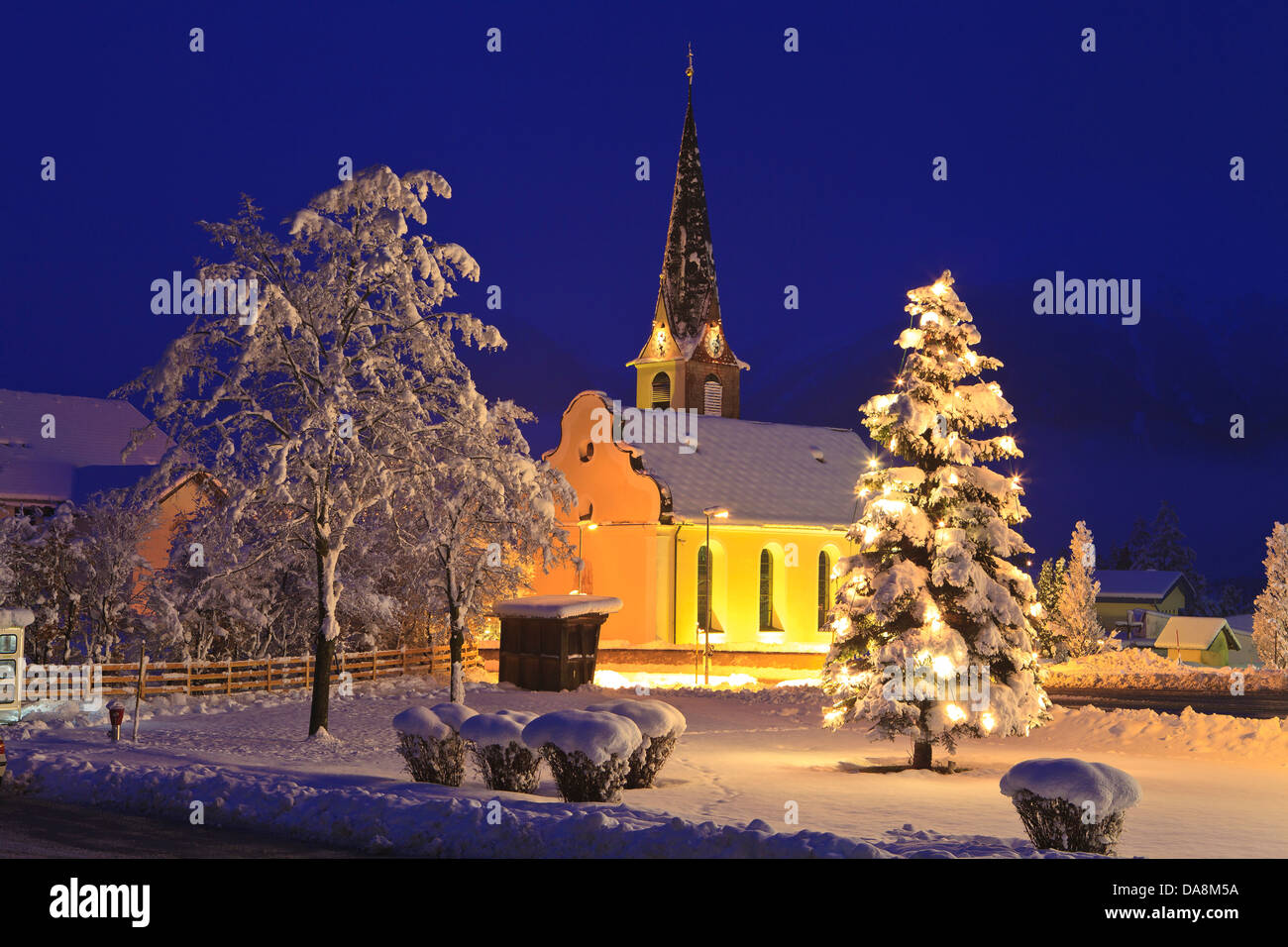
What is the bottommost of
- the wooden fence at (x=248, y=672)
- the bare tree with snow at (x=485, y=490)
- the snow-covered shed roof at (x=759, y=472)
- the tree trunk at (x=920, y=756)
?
the tree trunk at (x=920, y=756)

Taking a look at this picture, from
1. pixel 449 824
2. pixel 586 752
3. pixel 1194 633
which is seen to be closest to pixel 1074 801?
pixel 586 752

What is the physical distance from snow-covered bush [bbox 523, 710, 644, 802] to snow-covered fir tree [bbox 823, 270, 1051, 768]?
781cm

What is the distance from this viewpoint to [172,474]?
25.2 meters

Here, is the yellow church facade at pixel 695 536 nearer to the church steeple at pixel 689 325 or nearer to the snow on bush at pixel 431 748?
the church steeple at pixel 689 325

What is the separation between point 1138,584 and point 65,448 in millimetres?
100193

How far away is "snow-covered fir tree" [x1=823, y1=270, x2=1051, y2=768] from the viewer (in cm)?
2397

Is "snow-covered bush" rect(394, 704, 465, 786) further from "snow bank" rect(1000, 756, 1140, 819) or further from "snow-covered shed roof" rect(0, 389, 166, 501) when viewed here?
"snow-covered shed roof" rect(0, 389, 166, 501)

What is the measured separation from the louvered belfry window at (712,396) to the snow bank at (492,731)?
47.3 m

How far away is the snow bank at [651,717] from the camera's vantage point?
1995 cm

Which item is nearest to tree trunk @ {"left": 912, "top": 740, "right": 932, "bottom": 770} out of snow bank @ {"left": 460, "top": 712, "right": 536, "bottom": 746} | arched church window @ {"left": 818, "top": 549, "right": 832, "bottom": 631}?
snow bank @ {"left": 460, "top": 712, "right": 536, "bottom": 746}

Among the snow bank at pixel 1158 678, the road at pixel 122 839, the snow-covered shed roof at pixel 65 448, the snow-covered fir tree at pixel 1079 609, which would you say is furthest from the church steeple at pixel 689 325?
the road at pixel 122 839

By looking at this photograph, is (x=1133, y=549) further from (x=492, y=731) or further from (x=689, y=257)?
(x=492, y=731)
